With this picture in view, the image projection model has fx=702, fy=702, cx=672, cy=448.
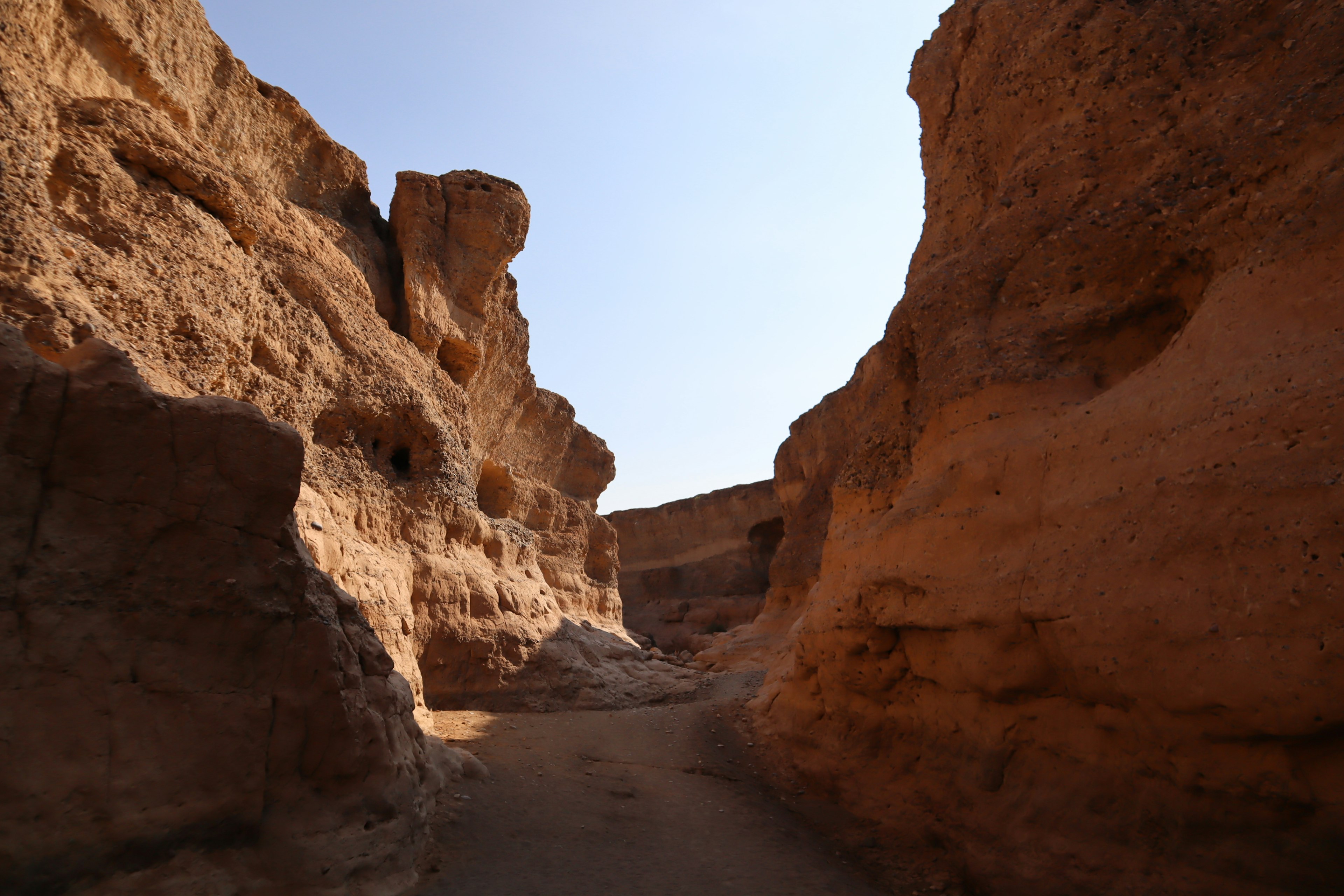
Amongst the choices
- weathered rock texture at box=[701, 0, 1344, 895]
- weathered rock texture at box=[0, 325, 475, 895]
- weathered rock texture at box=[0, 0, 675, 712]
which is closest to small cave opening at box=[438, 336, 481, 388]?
weathered rock texture at box=[0, 0, 675, 712]

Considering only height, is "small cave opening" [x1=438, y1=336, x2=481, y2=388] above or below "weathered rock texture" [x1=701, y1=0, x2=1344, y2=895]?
above

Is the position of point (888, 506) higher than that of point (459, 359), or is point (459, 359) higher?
point (459, 359)

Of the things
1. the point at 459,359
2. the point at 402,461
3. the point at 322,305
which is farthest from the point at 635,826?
the point at 459,359

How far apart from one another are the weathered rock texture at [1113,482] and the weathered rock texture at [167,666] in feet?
13.0

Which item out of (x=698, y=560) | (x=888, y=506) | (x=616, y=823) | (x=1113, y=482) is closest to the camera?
(x=1113, y=482)

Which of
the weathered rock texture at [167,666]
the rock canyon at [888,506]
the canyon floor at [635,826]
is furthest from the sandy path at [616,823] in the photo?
the weathered rock texture at [167,666]

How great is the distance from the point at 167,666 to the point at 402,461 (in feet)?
21.7

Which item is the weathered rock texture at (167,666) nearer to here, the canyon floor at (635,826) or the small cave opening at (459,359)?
the canyon floor at (635,826)

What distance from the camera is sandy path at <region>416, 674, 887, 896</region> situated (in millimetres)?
4438

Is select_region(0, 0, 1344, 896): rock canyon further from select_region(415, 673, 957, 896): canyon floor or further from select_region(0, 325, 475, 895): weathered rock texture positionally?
select_region(415, 673, 957, 896): canyon floor

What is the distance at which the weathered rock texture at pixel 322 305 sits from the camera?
5785mm

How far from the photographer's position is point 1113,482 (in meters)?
4.22

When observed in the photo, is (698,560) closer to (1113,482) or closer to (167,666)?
(1113,482)

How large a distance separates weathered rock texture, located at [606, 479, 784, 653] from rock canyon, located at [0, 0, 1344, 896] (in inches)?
673
